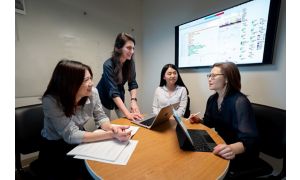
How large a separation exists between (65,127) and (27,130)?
50 centimetres

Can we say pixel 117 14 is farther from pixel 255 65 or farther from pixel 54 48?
pixel 255 65

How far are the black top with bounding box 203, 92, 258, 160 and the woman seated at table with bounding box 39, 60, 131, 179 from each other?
2.46ft

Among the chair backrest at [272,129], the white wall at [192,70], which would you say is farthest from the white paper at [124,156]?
the white wall at [192,70]

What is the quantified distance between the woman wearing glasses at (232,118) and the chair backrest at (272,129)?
140 millimetres

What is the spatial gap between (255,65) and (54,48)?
2.42 m

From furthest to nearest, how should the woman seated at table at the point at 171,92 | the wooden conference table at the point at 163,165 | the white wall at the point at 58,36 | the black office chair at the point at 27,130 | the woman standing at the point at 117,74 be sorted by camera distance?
the woman seated at table at the point at 171,92, the white wall at the point at 58,36, the woman standing at the point at 117,74, the black office chair at the point at 27,130, the wooden conference table at the point at 163,165

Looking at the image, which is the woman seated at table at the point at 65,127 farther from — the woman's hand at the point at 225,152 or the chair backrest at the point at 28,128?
the woman's hand at the point at 225,152

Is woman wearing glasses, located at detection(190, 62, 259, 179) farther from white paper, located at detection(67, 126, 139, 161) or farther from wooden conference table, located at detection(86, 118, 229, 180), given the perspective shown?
white paper, located at detection(67, 126, 139, 161)

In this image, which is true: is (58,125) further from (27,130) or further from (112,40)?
(112,40)

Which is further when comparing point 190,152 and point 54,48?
point 54,48

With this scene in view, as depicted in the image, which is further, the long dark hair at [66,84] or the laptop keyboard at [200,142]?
the long dark hair at [66,84]

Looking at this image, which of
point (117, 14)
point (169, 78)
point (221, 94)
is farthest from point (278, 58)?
point (117, 14)

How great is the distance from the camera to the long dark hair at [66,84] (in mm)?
975

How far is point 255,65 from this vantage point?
153 cm
